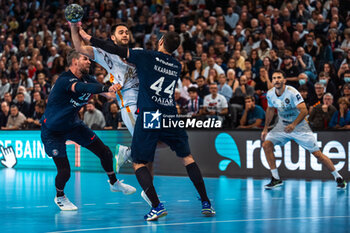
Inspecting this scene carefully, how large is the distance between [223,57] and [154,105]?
11588mm

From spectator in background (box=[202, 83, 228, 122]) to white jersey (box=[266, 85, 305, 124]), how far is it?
3.37 meters

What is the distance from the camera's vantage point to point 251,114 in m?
16.4

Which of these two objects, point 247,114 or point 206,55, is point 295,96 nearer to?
point 247,114

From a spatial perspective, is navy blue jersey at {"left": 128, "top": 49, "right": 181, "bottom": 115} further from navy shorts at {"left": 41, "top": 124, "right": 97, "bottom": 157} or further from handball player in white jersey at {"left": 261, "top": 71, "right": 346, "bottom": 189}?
handball player in white jersey at {"left": 261, "top": 71, "right": 346, "bottom": 189}

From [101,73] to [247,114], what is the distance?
20.6ft

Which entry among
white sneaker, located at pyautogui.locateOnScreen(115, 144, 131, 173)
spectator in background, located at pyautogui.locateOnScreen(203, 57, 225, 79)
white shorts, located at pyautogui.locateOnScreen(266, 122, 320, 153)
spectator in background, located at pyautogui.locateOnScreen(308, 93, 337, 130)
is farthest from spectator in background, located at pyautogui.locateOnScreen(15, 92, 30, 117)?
white sneaker, located at pyautogui.locateOnScreen(115, 144, 131, 173)

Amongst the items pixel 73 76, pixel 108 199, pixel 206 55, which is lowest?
pixel 108 199

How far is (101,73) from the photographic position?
20.8 meters

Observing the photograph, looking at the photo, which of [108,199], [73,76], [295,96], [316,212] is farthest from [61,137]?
[295,96]

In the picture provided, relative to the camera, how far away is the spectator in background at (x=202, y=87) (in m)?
18.1

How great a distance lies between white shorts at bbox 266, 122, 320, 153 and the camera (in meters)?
12.9

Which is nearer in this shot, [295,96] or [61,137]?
[61,137]

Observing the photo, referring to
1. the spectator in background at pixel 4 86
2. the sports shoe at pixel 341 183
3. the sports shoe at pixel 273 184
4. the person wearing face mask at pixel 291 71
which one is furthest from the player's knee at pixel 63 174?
the spectator in background at pixel 4 86

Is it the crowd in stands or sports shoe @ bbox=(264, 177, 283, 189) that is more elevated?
the crowd in stands
